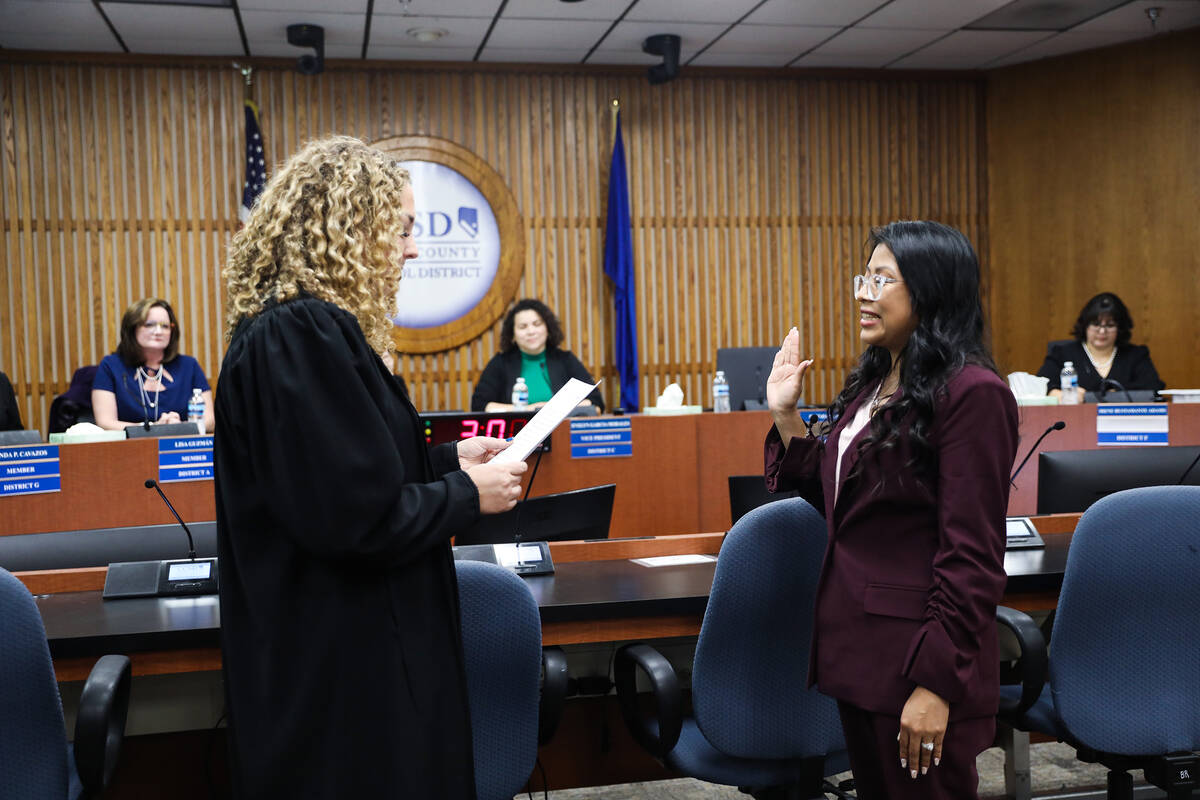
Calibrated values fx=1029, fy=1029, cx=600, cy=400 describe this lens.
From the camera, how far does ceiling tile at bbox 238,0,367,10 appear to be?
5.74 metres

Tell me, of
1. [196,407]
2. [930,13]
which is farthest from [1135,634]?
[930,13]

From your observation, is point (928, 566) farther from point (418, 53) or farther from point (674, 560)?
point (418, 53)

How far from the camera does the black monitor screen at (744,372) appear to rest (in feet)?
18.3

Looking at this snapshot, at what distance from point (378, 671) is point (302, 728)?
0.40 feet

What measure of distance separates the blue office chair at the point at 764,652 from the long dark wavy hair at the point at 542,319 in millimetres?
3788

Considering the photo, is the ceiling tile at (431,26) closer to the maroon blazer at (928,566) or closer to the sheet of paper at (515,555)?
the sheet of paper at (515,555)

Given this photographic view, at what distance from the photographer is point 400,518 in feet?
4.42

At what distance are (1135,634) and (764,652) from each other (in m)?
0.76

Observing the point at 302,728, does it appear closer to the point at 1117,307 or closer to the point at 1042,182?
the point at 1117,307

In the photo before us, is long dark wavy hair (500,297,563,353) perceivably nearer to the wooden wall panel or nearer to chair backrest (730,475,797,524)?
chair backrest (730,475,797,524)

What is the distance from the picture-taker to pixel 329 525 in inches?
51.6

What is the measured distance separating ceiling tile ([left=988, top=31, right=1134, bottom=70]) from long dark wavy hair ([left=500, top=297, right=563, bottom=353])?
3.94m

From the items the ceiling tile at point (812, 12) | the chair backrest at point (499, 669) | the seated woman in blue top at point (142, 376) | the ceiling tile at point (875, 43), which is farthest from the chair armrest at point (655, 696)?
the ceiling tile at point (875, 43)

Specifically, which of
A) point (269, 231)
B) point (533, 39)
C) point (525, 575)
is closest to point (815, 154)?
point (533, 39)
